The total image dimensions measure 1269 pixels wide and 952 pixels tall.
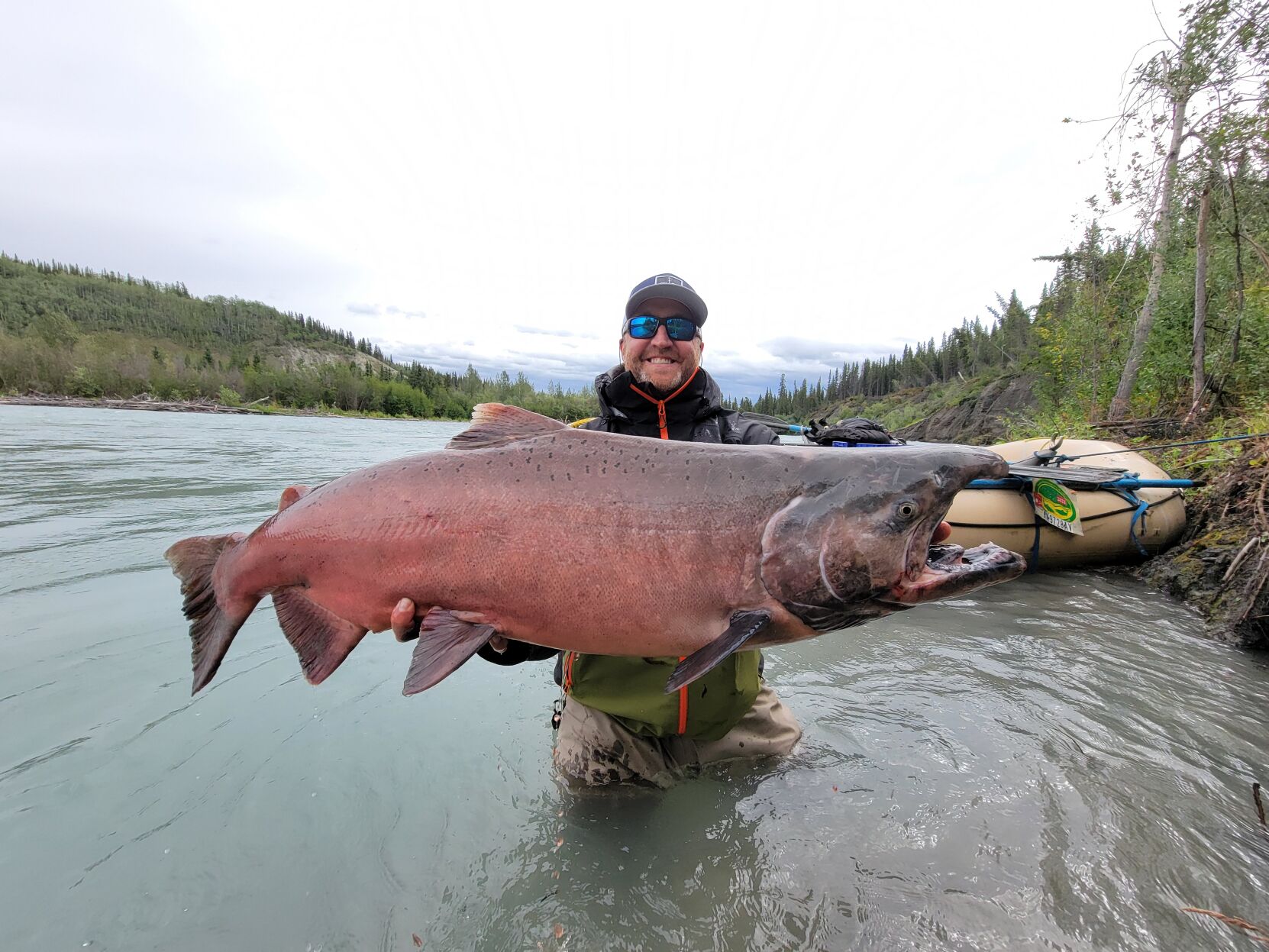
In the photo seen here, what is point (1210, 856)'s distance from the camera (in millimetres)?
2754

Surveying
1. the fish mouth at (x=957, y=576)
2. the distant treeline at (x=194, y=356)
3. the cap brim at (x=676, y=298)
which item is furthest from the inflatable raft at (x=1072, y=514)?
the distant treeline at (x=194, y=356)

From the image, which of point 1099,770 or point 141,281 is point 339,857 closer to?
point 1099,770

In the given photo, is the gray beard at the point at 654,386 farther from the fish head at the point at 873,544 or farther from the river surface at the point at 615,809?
the river surface at the point at 615,809

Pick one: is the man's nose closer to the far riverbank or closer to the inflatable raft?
the inflatable raft

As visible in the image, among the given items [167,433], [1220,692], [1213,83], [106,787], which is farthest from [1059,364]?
[167,433]

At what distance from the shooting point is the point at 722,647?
1.86m

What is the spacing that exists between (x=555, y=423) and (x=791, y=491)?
107 cm

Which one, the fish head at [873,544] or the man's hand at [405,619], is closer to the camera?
the fish head at [873,544]

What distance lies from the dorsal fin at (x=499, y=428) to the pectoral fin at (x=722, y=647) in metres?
1.10

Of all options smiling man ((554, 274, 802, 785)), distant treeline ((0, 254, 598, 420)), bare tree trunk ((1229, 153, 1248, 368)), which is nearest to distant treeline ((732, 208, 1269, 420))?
bare tree trunk ((1229, 153, 1248, 368))

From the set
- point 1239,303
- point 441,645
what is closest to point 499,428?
point 441,645

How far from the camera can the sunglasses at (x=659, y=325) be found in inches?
128

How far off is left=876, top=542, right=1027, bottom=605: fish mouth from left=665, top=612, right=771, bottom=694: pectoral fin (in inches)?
17.5

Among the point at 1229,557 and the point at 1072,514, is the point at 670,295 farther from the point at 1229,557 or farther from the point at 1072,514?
the point at 1229,557
